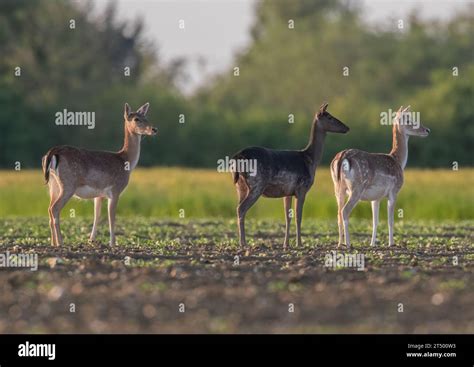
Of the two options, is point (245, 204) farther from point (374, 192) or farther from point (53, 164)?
point (53, 164)

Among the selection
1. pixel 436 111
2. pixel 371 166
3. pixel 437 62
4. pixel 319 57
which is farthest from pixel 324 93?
pixel 371 166

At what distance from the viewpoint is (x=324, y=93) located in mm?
79125

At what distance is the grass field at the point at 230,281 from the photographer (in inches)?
480

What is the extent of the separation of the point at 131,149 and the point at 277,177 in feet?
8.81

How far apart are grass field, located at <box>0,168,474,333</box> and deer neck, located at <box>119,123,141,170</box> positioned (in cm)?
144

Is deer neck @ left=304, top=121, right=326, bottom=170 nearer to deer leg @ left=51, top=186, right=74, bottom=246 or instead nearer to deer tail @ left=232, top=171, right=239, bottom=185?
deer tail @ left=232, top=171, right=239, bottom=185

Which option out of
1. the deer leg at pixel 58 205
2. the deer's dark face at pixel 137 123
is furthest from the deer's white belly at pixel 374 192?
the deer leg at pixel 58 205

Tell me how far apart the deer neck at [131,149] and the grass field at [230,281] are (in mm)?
1437

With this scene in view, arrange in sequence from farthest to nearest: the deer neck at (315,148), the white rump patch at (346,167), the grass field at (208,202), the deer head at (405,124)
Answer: the grass field at (208,202) < the deer head at (405,124) < the deer neck at (315,148) < the white rump patch at (346,167)

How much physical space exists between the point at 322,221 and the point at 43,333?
57.7 ft

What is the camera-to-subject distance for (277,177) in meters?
20.0

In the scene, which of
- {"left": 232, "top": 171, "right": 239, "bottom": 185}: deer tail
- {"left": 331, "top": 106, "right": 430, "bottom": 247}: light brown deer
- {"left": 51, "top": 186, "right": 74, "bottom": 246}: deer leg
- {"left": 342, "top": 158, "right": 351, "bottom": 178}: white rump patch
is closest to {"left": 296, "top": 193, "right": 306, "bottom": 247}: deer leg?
{"left": 331, "top": 106, "right": 430, "bottom": 247}: light brown deer

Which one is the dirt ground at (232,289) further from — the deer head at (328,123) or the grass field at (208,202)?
the grass field at (208,202)

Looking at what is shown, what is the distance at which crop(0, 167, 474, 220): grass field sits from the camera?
31.9 m
